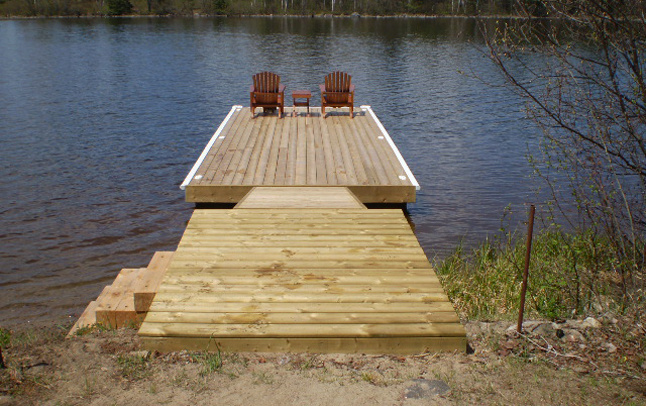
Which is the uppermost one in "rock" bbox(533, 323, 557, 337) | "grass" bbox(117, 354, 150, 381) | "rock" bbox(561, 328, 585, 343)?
"grass" bbox(117, 354, 150, 381)

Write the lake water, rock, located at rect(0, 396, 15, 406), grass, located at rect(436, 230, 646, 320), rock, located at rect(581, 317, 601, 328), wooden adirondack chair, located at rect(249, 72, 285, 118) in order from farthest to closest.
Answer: wooden adirondack chair, located at rect(249, 72, 285, 118) < the lake water < grass, located at rect(436, 230, 646, 320) < rock, located at rect(581, 317, 601, 328) < rock, located at rect(0, 396, 15, 406)

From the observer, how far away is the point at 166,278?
4688 mm

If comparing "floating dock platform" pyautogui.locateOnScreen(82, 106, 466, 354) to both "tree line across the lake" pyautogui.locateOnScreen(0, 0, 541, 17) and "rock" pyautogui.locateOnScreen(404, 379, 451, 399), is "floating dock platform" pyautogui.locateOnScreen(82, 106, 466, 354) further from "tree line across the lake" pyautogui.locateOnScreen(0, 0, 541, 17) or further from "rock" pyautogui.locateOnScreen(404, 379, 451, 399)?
"tree line across the lake" pyautogui.locateOnScreen(0, 0, 541, 17)

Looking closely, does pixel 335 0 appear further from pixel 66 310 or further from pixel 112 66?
pixel 66 310

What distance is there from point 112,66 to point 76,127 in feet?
36.6

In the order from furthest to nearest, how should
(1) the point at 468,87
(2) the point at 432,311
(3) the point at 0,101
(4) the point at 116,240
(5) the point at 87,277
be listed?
(1) the point at 468,87 → (3) the point at 0,101 → (4) the point at 116,240 → (5) the point at 87,277 → (2) the point at 432,311

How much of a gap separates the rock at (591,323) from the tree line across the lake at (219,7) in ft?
185

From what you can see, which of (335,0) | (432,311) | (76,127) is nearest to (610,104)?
(432,311)

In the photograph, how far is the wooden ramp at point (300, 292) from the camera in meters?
3.96

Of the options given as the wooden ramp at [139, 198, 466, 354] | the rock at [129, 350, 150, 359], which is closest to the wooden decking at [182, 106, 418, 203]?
the wooden ramp at [139, 198, 466, 354]

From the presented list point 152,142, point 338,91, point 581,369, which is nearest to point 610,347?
point 581,369

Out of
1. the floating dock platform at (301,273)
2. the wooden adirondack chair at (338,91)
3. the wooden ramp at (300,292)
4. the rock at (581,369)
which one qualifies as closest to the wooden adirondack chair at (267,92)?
the wooden adirondack chair at (338,91)

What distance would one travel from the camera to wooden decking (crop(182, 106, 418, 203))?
792 centimetres

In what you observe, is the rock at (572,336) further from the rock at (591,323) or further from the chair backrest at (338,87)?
the chair backrest at (338,87)
